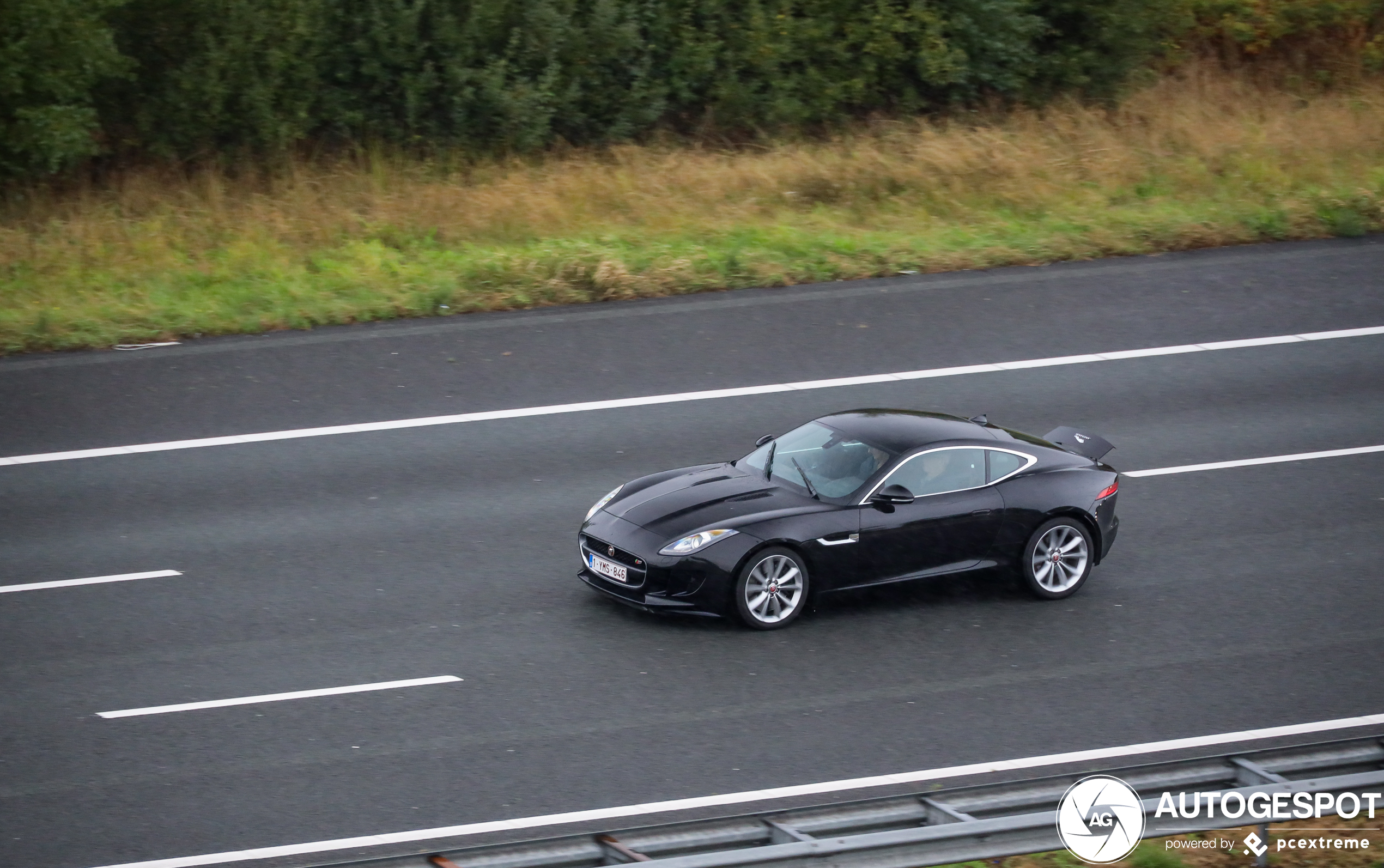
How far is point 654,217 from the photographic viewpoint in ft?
65.7

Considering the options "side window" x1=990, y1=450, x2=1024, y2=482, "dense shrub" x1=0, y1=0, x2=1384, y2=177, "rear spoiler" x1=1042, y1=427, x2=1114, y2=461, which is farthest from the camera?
"dense shrub" x1=0, y1=0, x2=1384, y2=177

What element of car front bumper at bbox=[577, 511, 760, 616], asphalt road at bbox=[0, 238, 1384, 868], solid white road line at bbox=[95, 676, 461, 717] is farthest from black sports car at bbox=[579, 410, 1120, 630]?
solid white road line at bbox=[95, 676, 461, 717]

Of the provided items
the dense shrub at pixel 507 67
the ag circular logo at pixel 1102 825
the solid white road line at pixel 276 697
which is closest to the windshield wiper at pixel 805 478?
the solid white road line at pixel 276 697

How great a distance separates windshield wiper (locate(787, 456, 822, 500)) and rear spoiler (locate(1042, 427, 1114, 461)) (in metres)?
2.05

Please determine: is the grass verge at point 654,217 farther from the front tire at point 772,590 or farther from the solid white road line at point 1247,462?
the front tire at point 772,590

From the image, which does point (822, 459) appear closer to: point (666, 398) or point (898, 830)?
point (666, 398)

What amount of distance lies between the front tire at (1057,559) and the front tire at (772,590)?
1735 millimetres

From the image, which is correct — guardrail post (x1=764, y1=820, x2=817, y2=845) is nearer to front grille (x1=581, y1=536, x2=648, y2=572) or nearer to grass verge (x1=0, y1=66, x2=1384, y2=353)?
front grille (x1=581, y1=536, x2=648, y2=572)

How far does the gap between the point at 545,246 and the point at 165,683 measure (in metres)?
9.74

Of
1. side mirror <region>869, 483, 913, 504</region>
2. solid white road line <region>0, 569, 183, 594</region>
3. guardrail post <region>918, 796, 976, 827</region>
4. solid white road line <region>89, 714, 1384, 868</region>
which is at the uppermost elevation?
side mirror <region>869, 483, 913, 504</region>

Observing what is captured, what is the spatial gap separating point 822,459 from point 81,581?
548 cm

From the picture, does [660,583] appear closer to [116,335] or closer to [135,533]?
[135,533]

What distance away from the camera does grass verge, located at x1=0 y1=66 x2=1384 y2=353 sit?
1744 centimetres

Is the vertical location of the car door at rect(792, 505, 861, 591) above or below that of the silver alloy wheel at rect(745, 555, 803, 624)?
above
